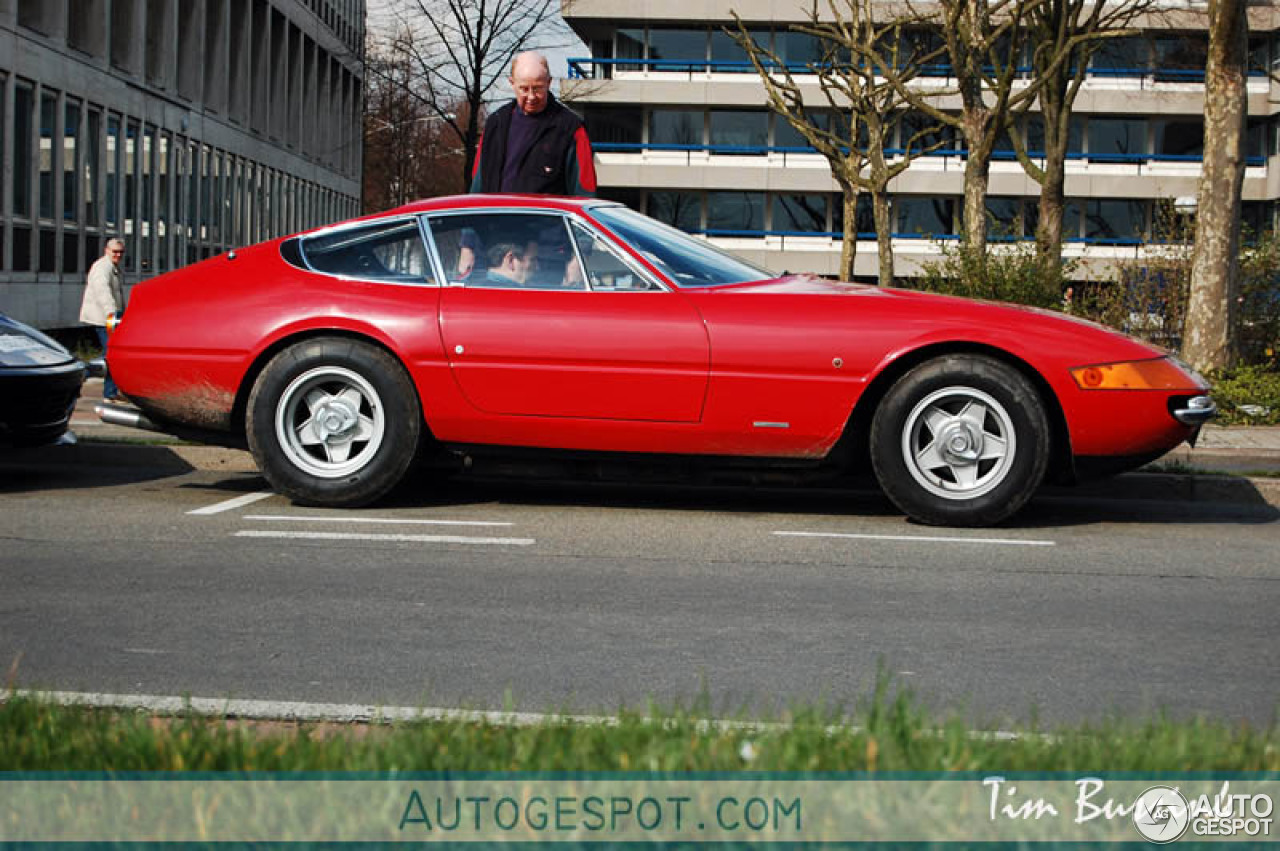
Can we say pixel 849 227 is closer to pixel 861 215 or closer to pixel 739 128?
pixel 861 215

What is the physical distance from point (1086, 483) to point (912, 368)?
1887 mm

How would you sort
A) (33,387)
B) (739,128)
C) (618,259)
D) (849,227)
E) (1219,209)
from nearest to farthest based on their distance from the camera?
(618,259) → (33,387) → (1219,209) → (849,227) → (739,128)

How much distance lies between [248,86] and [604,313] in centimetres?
4173

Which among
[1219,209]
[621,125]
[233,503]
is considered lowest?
[233,503]

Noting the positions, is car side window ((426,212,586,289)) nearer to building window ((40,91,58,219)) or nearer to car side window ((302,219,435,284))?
car side window ((302,219,435,284))

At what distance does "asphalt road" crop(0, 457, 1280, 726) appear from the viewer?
4.61 meters

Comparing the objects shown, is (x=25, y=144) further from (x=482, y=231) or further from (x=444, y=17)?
(x=482, y=231)

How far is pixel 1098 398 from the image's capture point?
7.56 metres

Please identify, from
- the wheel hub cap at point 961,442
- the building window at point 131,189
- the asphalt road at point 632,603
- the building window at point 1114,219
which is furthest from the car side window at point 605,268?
the building window at point 1114,219

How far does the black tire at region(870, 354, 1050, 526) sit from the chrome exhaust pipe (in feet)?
11.7

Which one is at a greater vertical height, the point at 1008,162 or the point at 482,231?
the point at 1008,162

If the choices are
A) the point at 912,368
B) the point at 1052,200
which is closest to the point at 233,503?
the point at 912,368

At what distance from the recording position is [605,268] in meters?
7.98

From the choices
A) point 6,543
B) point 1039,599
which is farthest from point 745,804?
point 6,543
